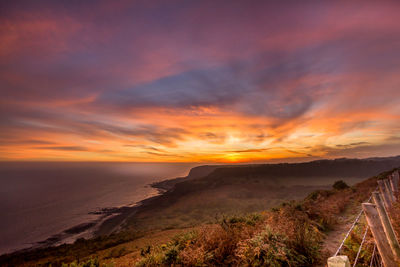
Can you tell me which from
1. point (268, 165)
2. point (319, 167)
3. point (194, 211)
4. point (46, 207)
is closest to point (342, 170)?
point (319, 167)

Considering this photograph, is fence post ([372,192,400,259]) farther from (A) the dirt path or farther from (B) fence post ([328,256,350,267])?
(A) the dirt path

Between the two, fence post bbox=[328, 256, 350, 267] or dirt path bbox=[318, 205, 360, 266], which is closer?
fence post bbox=[328, 256, 350, 267]

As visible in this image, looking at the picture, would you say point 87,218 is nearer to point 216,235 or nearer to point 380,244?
point 216,235

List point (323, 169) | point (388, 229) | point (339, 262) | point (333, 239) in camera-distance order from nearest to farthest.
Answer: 1. point (339, 262)
2. point (388, 229)
3. point (333, 239)
4. point (323, 169)

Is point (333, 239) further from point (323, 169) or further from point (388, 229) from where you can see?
point (323, 169)

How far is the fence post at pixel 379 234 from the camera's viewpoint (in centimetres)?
308

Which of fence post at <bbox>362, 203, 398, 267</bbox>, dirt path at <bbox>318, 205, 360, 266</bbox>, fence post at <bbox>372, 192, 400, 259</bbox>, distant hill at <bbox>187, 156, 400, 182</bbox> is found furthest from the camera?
distant hill at <bbox>187, 156, 400, 182</bbox>

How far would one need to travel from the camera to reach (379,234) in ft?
10.3

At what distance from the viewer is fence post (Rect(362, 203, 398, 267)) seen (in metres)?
3.08

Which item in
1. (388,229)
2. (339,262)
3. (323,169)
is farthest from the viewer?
(323,169)

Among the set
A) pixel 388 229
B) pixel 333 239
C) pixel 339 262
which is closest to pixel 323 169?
pixel 333 239

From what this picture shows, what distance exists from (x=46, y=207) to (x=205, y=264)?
80.3 m

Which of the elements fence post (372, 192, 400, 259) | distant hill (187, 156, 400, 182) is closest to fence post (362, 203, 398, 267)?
fence post (372, 192, 400, 259)

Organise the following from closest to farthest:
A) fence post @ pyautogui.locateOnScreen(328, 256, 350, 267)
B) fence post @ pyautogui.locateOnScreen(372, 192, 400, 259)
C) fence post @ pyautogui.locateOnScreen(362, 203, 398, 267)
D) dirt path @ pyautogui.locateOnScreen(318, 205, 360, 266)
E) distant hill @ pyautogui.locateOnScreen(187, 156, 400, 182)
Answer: fence post @ pyautogui.locateOnScreen(328, 256, 350, 267) < fence post @ pyautogui.locateOnScreen(362, 203, 398, 267) < fence post @ pyautogui.locateOnScreen(372, 192, 400, 259) < dirt path @ pyautogui.locateOnScreen(318, 205, 360, 266) < distant hill @ pyautogui.locateOnScreen(187, 156, 400, 182)
